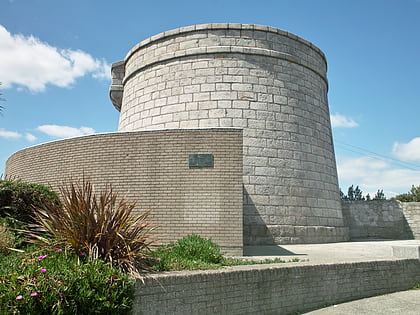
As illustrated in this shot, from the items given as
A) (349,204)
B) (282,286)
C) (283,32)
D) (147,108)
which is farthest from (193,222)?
(349,204)

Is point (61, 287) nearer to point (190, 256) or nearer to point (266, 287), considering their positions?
point (190, 256)

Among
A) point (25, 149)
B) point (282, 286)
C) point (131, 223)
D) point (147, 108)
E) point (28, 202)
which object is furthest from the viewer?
point (147, 108)

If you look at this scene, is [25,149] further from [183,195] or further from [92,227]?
[92,227]

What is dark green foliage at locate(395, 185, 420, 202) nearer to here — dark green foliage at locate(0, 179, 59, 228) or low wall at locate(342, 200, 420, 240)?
low wall at locate(342, 200, 420, 240)

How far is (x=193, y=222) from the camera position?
10039 mm

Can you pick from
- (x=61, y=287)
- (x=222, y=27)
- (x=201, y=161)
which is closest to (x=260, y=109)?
(x=222, y=27)

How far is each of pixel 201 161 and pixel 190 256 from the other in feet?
12.1

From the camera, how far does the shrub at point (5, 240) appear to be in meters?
6.25

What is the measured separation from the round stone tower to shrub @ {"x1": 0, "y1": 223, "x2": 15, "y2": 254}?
25.2ft

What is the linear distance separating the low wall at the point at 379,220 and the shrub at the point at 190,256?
43.1 ft

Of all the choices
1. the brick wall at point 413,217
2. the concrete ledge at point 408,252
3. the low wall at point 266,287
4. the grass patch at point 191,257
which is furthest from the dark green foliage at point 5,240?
the brick wall at point 413,217

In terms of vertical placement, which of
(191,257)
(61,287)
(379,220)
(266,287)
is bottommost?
(266,287)

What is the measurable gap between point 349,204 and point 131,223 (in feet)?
50.4

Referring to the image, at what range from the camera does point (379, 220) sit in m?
19.0
